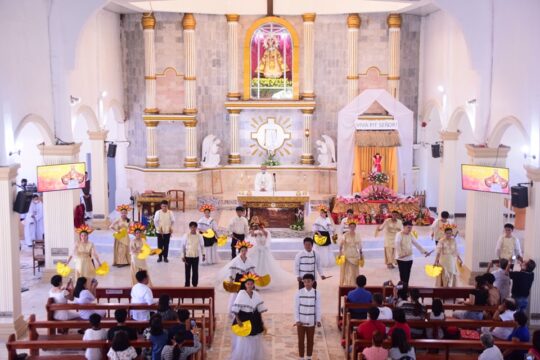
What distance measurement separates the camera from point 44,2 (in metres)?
16.1

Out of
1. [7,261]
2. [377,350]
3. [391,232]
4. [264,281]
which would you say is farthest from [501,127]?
[7,261]

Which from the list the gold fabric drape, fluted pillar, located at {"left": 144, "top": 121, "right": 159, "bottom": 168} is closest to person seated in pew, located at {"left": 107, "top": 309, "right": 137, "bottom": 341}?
the gold fabric drape

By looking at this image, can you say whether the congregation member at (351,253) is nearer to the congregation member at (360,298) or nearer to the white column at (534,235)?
the congregation member at (360,298)

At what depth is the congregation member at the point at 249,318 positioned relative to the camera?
11117 mm

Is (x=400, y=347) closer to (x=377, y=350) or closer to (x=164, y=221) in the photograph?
(x=377, y=350)

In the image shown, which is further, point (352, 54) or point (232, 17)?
point (352, 54)

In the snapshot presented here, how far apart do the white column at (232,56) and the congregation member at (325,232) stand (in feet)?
29.2

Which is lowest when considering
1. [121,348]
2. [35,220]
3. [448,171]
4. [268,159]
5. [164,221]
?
[121,348]

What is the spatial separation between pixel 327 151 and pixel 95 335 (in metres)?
16.1

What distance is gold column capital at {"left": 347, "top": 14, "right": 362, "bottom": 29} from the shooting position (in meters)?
25.0

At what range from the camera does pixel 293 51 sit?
25672mm

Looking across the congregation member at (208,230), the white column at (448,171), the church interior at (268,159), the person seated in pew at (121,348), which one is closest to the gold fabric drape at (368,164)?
the church interior at (268,159)

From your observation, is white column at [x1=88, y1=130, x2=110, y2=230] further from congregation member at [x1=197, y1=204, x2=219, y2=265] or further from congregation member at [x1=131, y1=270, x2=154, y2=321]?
congregation member at [x1=131, y1=270, x2=154, y2=321]

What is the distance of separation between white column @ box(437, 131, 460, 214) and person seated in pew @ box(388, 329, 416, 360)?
12.2 metres
